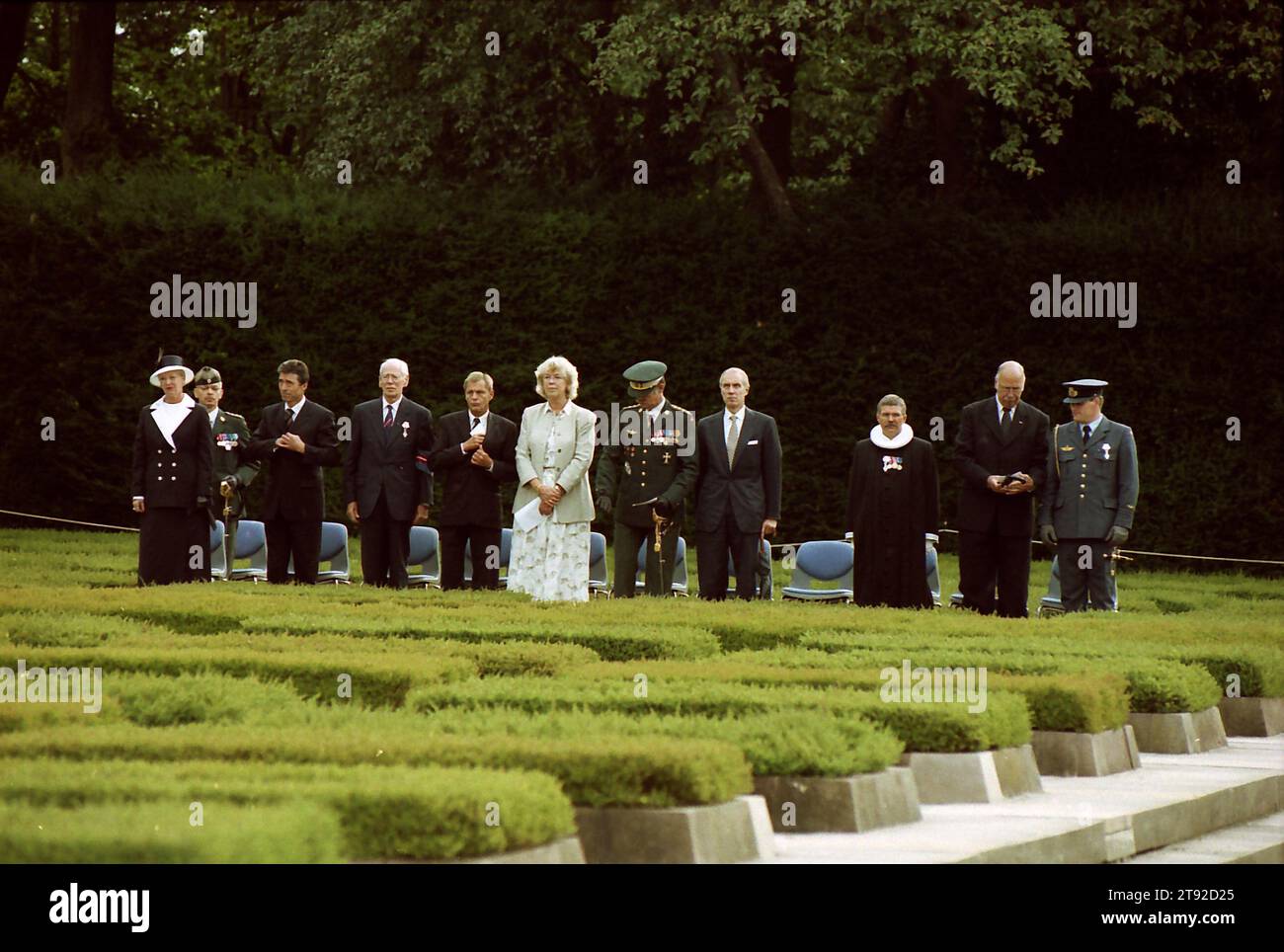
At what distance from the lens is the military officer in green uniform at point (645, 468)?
55.1ft

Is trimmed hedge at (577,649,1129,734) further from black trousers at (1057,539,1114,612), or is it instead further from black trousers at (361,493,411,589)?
black trousers at (361,493,411,589)

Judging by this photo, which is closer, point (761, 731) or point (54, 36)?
point (761, 731)

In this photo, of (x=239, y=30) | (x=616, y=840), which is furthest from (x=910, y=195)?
(x=616, y=840)

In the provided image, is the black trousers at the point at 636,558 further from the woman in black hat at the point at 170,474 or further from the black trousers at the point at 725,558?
the woman in black hat at the point at 170,474

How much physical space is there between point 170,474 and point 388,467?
1.99 m

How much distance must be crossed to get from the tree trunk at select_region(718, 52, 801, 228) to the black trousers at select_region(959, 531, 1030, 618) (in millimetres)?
9620

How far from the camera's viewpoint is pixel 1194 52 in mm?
27172

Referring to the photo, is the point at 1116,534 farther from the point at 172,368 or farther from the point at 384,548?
the point at 172,368

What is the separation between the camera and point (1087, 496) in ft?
55.1

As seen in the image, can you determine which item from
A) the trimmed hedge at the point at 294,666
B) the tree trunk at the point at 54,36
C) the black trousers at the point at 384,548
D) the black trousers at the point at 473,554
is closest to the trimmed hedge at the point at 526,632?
the trimmed hedge at the point at 294,666

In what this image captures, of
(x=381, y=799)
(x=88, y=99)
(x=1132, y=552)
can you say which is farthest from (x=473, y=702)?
(x=88, y=99)

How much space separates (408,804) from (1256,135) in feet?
78.6

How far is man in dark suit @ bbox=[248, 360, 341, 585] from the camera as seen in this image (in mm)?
17562

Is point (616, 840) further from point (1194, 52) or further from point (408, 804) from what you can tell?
point (1194, 52)
